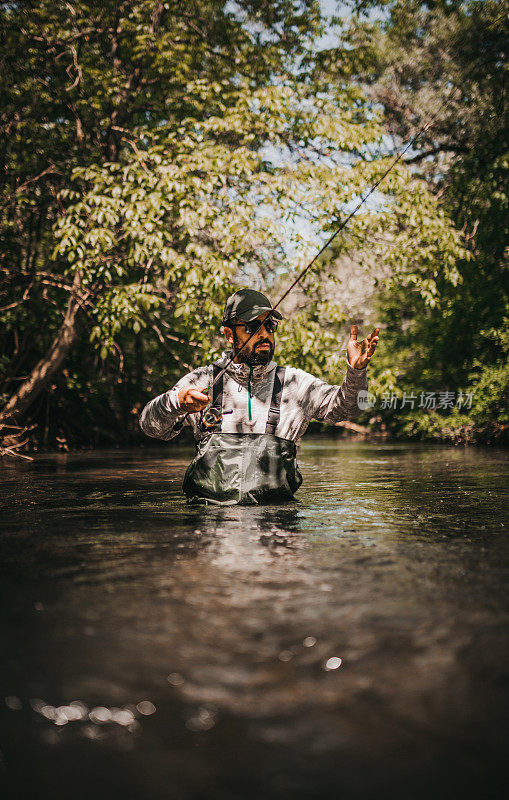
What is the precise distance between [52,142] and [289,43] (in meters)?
4.43

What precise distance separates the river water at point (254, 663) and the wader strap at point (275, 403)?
830 millimetres

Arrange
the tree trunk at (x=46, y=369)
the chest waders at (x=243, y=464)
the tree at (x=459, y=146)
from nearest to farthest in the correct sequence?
the chest waders at (x=243, y=464) → the tree trunk at (x=46, y=369) → the tree at (x=459, y=146)

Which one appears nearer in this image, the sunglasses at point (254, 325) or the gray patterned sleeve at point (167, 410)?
the gray patterned sleeve at point (167, 410)

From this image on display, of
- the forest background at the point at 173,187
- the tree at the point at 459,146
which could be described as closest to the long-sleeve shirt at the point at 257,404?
the forest background at the point at 173,187

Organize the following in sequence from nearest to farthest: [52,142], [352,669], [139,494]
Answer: [352,669]
[139,494]
[52,142]

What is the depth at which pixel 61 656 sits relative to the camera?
76.2 inches

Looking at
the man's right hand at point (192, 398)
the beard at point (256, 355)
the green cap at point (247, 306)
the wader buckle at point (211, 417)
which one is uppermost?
the green cap at point (247, 306)

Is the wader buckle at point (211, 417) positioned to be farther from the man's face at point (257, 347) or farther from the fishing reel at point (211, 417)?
the man's face at point (257, 347)

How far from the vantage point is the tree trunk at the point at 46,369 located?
12469 millimetres

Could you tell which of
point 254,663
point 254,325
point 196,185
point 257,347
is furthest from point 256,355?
point 196,185

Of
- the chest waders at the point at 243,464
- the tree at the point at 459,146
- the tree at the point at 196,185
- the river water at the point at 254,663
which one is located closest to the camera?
the river water at the point at 254,663

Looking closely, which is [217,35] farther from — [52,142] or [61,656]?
[61,656]

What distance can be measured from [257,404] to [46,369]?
8.65 meters

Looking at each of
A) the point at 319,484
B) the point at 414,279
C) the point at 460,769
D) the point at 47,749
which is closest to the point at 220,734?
the point at 47,749
